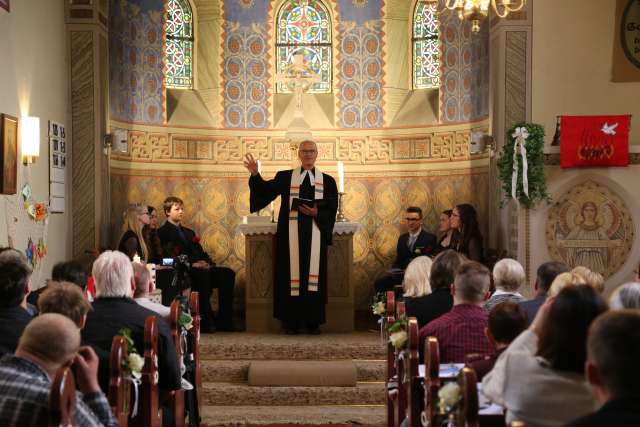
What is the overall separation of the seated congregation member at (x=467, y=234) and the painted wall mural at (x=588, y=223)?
2.52 ft

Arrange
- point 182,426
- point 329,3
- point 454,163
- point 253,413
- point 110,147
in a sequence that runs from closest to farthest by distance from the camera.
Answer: point 182,426
point 253,413
point 110,147
point 454,163
point 329,3

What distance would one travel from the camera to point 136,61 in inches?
502

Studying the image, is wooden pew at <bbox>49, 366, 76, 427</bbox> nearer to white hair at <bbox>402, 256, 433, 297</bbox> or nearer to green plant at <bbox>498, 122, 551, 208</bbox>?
white hair at <bbox>402, 256, 433, 297</bbox>

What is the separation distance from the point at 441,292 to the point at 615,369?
3748 millimetres

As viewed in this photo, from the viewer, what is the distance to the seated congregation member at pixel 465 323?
525 centimetres

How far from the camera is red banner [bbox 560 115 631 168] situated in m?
10.1

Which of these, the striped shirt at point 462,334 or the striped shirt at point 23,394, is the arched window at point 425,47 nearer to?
the striped shirt at point 462,334

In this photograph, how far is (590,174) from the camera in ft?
33.9

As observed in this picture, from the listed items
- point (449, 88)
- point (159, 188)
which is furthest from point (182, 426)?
point (449, 88)

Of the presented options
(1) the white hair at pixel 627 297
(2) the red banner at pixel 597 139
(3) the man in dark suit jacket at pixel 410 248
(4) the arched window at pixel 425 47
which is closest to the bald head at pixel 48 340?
(1) the white hair at pixel 627 297

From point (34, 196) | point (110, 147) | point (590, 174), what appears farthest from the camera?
point (110, 147)

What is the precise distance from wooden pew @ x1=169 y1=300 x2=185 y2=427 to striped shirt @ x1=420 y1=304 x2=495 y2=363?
Answer: 1.66 metres

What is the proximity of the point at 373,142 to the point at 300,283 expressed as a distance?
3733 mm

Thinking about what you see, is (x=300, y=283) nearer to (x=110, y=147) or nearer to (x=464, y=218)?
(x=464, y=218)
